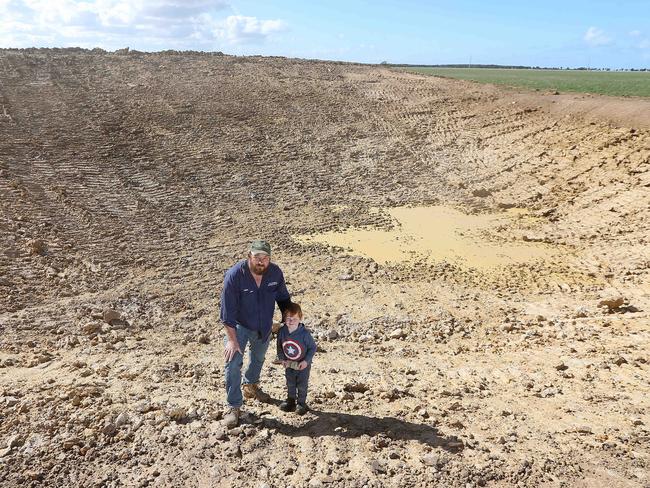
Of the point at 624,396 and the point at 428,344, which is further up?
the point at 624,396

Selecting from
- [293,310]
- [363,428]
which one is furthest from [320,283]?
[363,428]

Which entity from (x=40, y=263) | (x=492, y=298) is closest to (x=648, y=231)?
(x=492, y=298)

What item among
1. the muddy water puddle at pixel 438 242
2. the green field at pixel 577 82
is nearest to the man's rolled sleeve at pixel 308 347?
the muddy water puddle at pixel 438 242

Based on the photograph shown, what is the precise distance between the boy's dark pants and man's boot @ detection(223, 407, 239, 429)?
1.62 ft

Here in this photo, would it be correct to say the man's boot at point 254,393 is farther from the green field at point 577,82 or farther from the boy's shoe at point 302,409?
the green field at point 577,82

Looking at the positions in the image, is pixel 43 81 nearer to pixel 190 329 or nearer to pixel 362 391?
pixel 190 329

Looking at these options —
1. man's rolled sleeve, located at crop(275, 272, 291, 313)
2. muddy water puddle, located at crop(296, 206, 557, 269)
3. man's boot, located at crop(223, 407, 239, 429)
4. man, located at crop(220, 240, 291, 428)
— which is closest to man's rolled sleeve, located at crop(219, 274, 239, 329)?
man, located at crop(220, 240, 291, 428)

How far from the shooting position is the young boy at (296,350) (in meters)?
4.72

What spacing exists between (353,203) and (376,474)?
A: 392 inches

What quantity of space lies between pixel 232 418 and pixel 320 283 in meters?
4.70

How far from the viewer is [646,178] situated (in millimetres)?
12828

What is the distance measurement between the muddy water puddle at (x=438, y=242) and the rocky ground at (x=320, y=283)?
36cm

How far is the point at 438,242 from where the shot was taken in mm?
11531

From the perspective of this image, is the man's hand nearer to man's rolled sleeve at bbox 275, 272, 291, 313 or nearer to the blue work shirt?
the blue work shirt
